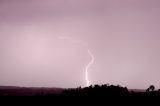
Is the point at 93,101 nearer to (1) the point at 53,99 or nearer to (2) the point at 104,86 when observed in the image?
(1) the point at 53,99

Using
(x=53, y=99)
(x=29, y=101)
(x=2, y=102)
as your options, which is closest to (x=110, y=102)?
(x=53, y=99)

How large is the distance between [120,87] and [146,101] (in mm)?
16528

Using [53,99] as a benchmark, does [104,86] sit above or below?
above

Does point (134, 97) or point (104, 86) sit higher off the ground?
point (104, 86)

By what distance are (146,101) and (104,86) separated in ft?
52.7

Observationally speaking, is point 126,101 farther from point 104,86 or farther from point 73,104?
point 104,86

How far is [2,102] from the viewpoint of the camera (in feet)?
87.4

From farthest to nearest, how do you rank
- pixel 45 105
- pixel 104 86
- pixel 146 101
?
pixel 104 86 < pixel 146 101 < pixel 45 105

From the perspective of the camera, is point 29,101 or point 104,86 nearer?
point 29,101

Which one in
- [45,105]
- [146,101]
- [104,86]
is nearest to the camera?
[45,105]

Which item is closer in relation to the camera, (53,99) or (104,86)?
(53,99)

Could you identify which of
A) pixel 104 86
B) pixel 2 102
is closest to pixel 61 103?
pixel 2 102

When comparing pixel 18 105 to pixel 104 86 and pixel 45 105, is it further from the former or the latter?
pixel 104 86

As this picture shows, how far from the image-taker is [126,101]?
26859 mm
